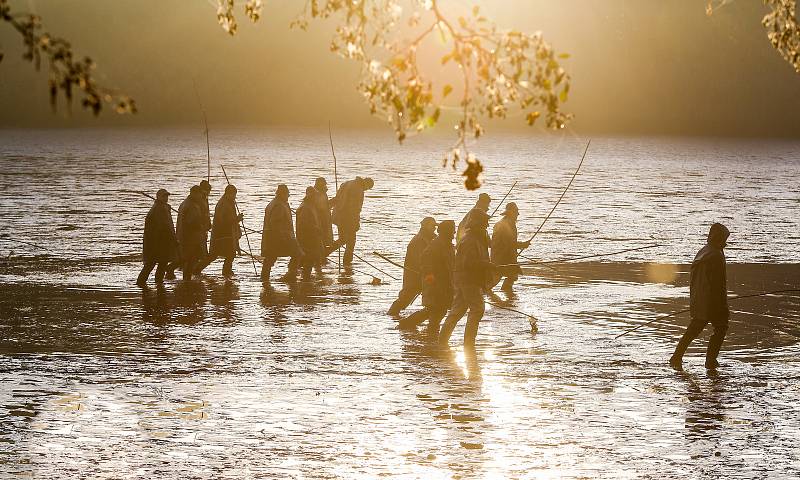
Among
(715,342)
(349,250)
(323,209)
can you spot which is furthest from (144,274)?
(715,342)

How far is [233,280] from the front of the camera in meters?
23.5

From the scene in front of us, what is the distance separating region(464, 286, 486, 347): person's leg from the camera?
15688mm

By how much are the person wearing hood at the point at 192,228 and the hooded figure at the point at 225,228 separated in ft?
1.20

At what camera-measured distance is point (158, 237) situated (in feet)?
70.7

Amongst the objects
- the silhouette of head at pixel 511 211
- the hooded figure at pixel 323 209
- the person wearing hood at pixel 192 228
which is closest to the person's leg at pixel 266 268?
the person wearing hood at pixel 192 228

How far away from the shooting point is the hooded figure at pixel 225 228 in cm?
2306

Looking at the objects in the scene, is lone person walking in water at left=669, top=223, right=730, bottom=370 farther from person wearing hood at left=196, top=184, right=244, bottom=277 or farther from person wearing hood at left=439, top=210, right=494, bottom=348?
person wearing hood at left=196, top=184, right=244, bottom=277

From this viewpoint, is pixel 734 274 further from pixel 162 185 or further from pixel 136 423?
pixel 162 185

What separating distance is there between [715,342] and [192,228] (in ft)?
33.5

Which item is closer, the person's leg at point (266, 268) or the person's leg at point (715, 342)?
the person's leg at point (715, 342)

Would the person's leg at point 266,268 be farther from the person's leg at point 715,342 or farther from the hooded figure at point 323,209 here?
the person's leg at point 715,342

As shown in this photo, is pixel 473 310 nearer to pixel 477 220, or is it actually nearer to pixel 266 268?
pixel 477 220

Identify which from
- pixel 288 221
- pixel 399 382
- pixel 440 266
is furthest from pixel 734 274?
pixel 399 382

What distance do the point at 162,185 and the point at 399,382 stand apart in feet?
187
